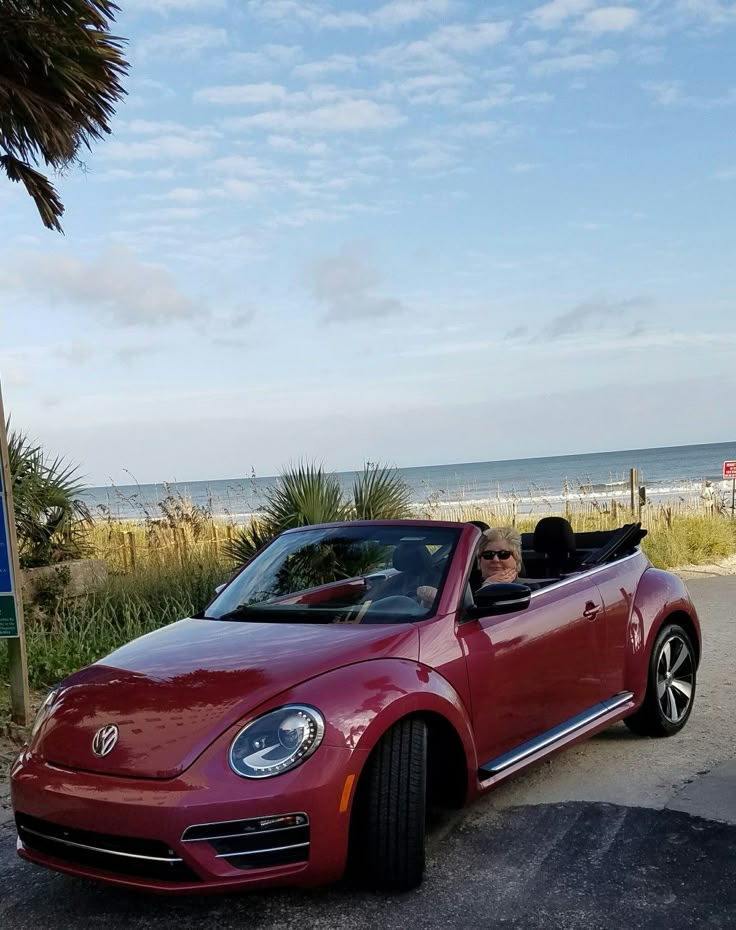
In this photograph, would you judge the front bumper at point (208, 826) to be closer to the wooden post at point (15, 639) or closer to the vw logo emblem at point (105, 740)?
the vw logo emblem at point (105, 740)

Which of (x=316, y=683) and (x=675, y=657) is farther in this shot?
(x=675, y=657)

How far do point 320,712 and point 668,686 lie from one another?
117 inches

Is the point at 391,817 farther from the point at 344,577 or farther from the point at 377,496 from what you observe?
the point at 377,496

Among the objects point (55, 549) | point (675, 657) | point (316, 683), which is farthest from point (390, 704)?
point (55, 549)

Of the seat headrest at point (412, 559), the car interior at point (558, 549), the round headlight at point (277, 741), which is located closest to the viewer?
the round headlight at point (277, 741)

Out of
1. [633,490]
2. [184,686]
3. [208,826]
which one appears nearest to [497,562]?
[184,686]

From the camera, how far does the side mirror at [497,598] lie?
4254 millimetres

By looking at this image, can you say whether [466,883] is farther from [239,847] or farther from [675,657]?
[675,657]

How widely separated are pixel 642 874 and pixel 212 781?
173 centimetres

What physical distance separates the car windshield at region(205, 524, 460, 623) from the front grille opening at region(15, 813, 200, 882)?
1.35 m

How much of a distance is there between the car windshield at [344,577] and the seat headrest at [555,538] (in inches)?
55.6

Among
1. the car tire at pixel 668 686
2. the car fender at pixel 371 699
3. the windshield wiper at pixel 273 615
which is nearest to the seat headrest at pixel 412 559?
the windshield wiper at pixel 273 615

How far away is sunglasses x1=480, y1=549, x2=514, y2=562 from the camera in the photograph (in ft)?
17.0

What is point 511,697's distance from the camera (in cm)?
432
